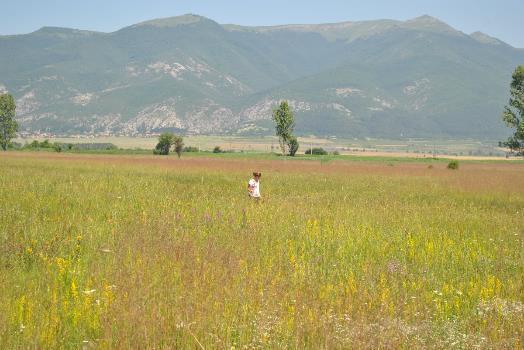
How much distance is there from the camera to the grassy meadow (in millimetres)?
5871

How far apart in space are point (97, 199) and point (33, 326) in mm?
10755

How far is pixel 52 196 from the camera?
16.4 m

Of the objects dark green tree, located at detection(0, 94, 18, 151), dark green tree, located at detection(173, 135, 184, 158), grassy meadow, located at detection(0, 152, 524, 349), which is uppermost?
dark green tree, located at detection(0, 94, 18, 151)

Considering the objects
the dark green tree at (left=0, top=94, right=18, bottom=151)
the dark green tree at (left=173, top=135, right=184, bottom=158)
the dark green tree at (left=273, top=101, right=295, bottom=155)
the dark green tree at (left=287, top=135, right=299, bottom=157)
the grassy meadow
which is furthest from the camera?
the dark green tree at (left=287, top=135, right=299, bottom=157)

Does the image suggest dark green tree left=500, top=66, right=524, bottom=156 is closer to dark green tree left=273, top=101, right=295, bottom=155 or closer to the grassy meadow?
the grassy meadow

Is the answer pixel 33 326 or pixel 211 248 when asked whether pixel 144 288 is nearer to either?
pixel 33 326

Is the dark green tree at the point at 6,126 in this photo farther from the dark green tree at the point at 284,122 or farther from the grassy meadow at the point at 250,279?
the grassy meadow at the point at 250,279

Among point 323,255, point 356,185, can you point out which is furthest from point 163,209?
point 356,185

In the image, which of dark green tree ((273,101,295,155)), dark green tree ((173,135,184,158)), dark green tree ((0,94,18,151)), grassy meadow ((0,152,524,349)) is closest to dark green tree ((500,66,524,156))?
grassy meadow ((0,152,524,349))

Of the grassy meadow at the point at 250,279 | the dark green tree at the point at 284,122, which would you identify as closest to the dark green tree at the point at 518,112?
the grassy meadow at the point at 250,279

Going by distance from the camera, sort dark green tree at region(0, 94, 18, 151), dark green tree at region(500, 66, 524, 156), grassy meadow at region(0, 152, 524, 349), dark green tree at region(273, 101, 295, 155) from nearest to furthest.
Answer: grassy meadow at region(0, 152, 524, 349)
dark green tree at region(500, 66, 524, 156)
dark green tree at region(0, 94, 18, 151)
dark green tree at region(273, 101, 295, 155)

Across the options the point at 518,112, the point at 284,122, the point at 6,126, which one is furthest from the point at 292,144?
the point at 518,112

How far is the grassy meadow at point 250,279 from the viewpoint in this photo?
5871 mm

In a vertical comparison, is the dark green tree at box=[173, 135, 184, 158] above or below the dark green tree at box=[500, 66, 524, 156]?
below
